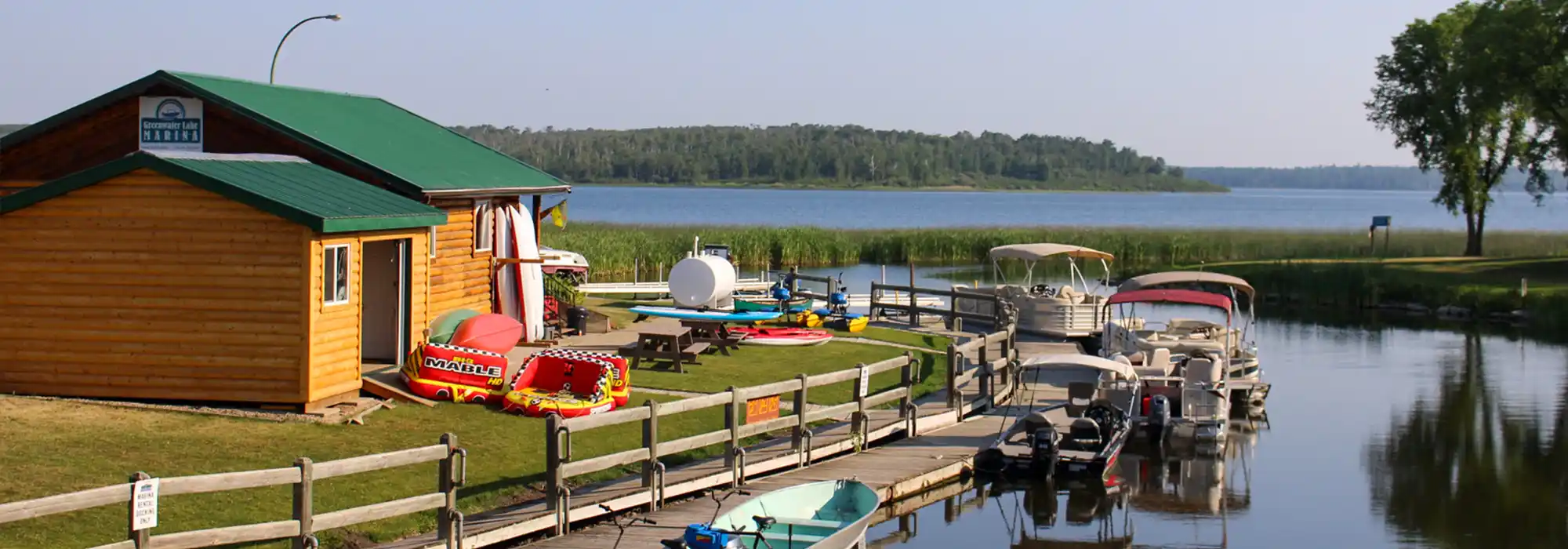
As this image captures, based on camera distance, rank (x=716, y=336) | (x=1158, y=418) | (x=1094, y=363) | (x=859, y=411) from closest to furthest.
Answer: (x=859, y=411) < (x=1094, y=363) < (x=1158, y=418) < (x=716, y=336)

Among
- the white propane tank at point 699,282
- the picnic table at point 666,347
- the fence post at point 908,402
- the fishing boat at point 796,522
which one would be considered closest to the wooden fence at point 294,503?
the fishing boat at point 796,522

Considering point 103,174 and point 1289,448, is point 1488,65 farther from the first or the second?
point 103,174

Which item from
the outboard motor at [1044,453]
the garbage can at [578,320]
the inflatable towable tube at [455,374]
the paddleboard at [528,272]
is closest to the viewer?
the inflatable towable tube at [455,374]

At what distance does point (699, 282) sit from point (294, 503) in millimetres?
22538

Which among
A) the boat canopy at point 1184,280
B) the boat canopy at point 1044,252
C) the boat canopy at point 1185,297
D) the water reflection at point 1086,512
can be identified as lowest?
the water reflection at point 1086,512

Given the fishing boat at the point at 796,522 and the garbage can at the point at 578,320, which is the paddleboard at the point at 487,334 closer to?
the garbage can at the point at 578,320

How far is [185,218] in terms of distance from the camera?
18.7 m

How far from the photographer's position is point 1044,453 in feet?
68.5

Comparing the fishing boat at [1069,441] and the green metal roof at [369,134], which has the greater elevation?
the green metal roof at [369,134]

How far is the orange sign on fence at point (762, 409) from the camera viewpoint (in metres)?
18.8

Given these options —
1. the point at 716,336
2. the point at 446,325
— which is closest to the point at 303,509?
the point at 446,325

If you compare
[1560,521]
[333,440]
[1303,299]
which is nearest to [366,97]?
[333,440]

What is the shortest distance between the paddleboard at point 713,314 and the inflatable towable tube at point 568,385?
913cm

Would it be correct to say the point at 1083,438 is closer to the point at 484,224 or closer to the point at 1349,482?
the point at 1349,482
